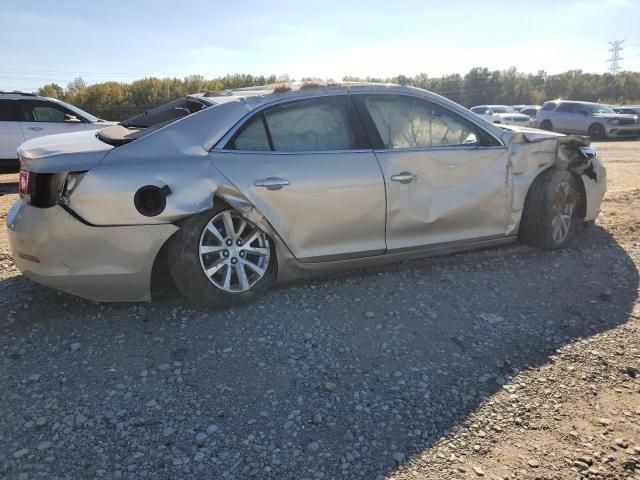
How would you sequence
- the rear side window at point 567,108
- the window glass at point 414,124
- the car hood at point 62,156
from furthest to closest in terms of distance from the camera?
the rear side window at point 567,108 → the window glass at point 414,124 → the car hood at point 62,156

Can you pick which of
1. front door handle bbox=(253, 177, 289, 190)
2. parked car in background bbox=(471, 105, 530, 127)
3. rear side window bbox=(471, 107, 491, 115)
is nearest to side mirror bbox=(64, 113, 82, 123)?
front door handle bbox=(253, 177, 289, 190)

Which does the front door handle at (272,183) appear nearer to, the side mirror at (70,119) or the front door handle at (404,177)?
the front door handle at (404,177)

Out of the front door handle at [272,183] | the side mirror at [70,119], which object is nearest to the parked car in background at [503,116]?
the side mirror at [70,119]

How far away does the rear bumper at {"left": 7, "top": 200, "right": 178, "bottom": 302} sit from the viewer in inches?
134

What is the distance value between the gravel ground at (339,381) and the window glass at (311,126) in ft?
3.51

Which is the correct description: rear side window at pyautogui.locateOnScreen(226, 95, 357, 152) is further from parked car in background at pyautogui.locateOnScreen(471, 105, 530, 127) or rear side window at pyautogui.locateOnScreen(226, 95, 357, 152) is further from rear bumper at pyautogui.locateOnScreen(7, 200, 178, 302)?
parked car in background at pyautogui.locateOnScreen(471, 105, 530, 127)

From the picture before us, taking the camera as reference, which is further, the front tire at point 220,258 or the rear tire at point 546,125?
the rear tire at point 546,125

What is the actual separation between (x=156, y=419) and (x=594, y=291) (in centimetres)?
331

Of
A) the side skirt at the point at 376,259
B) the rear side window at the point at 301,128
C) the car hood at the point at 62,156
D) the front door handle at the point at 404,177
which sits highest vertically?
the rear side window at the point at 301,128

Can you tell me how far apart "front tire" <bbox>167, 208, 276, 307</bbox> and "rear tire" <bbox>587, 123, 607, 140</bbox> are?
75.8 feet

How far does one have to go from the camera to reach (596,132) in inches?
915

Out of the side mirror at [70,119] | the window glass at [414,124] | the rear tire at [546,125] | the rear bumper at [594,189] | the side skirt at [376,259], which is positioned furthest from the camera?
the rear tire at [546,125]

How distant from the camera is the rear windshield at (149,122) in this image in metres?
3.72

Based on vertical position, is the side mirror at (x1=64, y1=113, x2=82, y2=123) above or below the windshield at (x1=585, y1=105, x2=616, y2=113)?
below
